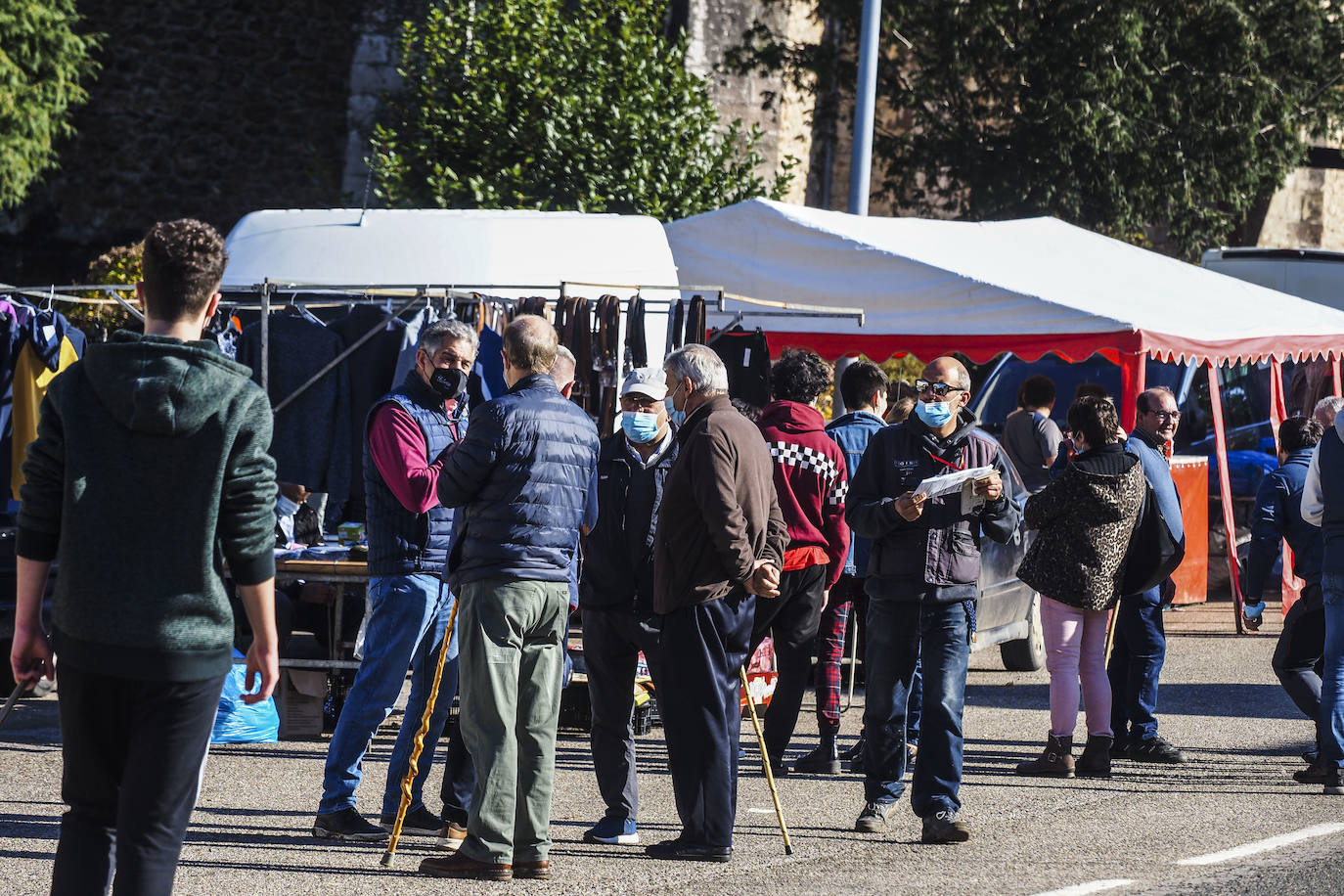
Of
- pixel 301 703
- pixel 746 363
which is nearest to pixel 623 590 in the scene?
pixel 301 703

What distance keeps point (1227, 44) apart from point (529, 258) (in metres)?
11.7

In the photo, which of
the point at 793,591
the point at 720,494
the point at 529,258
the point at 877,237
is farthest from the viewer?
the point at 877,237

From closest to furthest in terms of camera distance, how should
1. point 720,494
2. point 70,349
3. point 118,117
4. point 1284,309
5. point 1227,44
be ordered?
point 720,494 < point 70,349 < point 1284,309 < point 1227,44 < point 118,117

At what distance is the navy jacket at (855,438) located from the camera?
8477 millimetres

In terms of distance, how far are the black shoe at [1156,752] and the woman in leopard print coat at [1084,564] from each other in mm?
512

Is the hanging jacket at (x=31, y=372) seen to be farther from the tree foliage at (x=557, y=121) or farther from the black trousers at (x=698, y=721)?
the tree foliage at (x=557, y=121)

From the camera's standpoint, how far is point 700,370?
626 cm

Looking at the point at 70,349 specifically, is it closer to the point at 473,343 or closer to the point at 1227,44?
the point at 473,343

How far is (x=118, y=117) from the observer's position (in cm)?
2238

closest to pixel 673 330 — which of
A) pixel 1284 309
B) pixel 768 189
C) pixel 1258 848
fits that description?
pixel 1258 848

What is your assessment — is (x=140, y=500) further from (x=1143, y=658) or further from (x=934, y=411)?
(x=1143, y=658)

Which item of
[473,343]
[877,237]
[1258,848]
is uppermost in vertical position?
[877,237]

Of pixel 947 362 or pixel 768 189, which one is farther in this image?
pixel 768 189

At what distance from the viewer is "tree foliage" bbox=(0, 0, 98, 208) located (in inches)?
683
